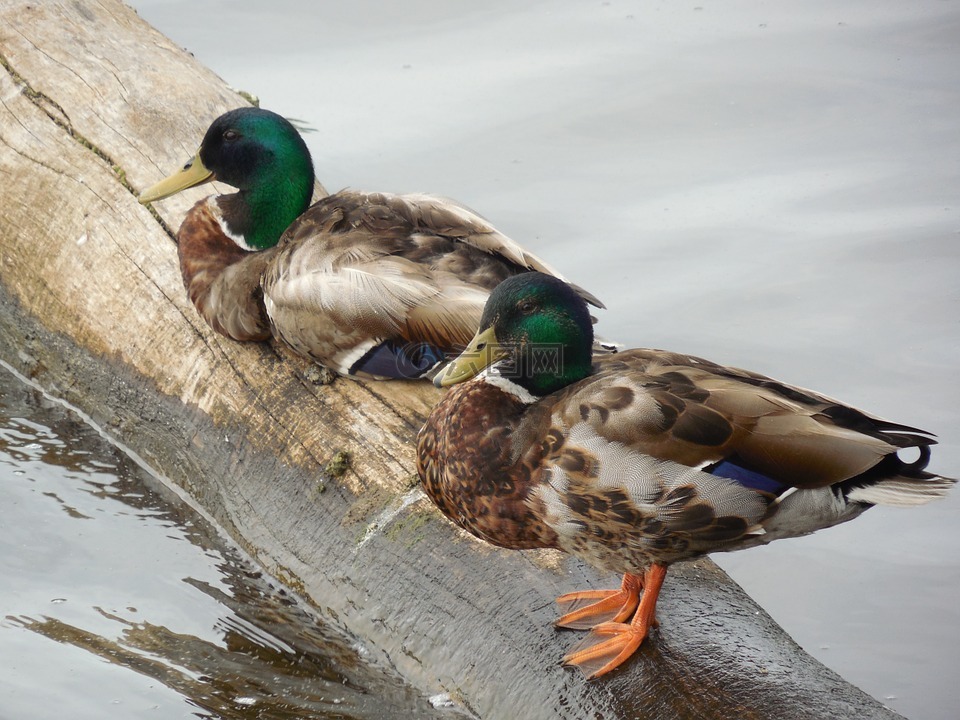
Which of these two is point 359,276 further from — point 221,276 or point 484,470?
point 484,470

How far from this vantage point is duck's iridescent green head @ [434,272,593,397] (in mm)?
3014

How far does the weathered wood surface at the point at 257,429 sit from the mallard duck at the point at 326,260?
14 centimetres

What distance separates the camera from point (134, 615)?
358 centimetres

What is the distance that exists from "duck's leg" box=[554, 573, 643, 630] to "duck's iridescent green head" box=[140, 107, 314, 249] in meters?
1.86

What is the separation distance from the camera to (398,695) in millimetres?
3170

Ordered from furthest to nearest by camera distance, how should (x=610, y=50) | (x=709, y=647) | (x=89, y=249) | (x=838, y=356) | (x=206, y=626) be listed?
(x=610, y=50) < (x=838, y=356) < (x=89, y=249) < (x=206, y=626) < (x=709, y=647)

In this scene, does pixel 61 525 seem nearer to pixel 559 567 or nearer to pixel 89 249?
pixel 89 249

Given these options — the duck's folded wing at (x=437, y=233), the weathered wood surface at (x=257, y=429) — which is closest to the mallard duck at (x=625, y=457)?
the weathered wood surface at (x=257, y=429)

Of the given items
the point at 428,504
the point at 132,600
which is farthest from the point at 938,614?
the point at 132,600

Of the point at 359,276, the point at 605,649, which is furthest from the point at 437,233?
the point at 605,649

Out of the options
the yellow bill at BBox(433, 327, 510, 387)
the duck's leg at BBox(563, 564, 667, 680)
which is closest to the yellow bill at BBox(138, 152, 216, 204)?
the yellow bill at BBox(433, 327, 510, 387)

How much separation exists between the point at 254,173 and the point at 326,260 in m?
0.58

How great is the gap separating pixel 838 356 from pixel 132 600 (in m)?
3.06

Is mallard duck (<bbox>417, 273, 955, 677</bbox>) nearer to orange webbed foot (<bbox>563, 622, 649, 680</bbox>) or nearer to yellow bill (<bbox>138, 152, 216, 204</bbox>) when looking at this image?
orange webbed foot (<bbox>563, 622, 649, 680</bbox>)
